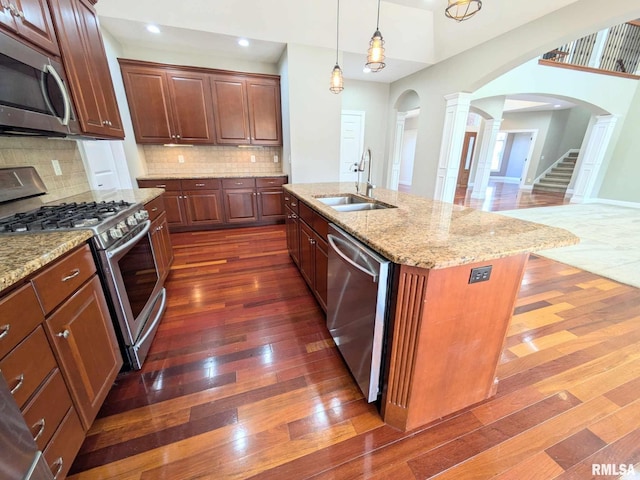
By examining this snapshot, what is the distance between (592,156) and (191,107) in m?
9.33

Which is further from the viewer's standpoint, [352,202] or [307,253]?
[352,202]

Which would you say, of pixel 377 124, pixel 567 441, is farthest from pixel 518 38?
pixel 567 441

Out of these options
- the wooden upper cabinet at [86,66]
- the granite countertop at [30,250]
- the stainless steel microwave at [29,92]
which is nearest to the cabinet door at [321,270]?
the granite countertop at [30,250]

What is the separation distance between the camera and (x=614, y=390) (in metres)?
1.44

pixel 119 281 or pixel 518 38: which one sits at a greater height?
pixel 518 38

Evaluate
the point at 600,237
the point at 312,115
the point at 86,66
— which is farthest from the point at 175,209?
the point at 600,237

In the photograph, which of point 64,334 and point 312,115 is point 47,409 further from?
point 312,115

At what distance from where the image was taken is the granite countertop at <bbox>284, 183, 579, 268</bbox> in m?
0.96

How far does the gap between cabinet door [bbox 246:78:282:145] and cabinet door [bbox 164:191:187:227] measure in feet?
4.96

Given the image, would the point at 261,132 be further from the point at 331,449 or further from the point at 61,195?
the point at 331,449

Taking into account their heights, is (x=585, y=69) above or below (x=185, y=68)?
above

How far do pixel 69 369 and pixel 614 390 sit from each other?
109 inches

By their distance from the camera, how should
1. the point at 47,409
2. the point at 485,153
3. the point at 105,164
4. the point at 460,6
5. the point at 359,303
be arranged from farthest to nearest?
the point at 485,153
the point at 105,164
the point at 460,6
the point at 359,303
the point at 47,409

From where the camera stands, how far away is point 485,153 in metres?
7.05
